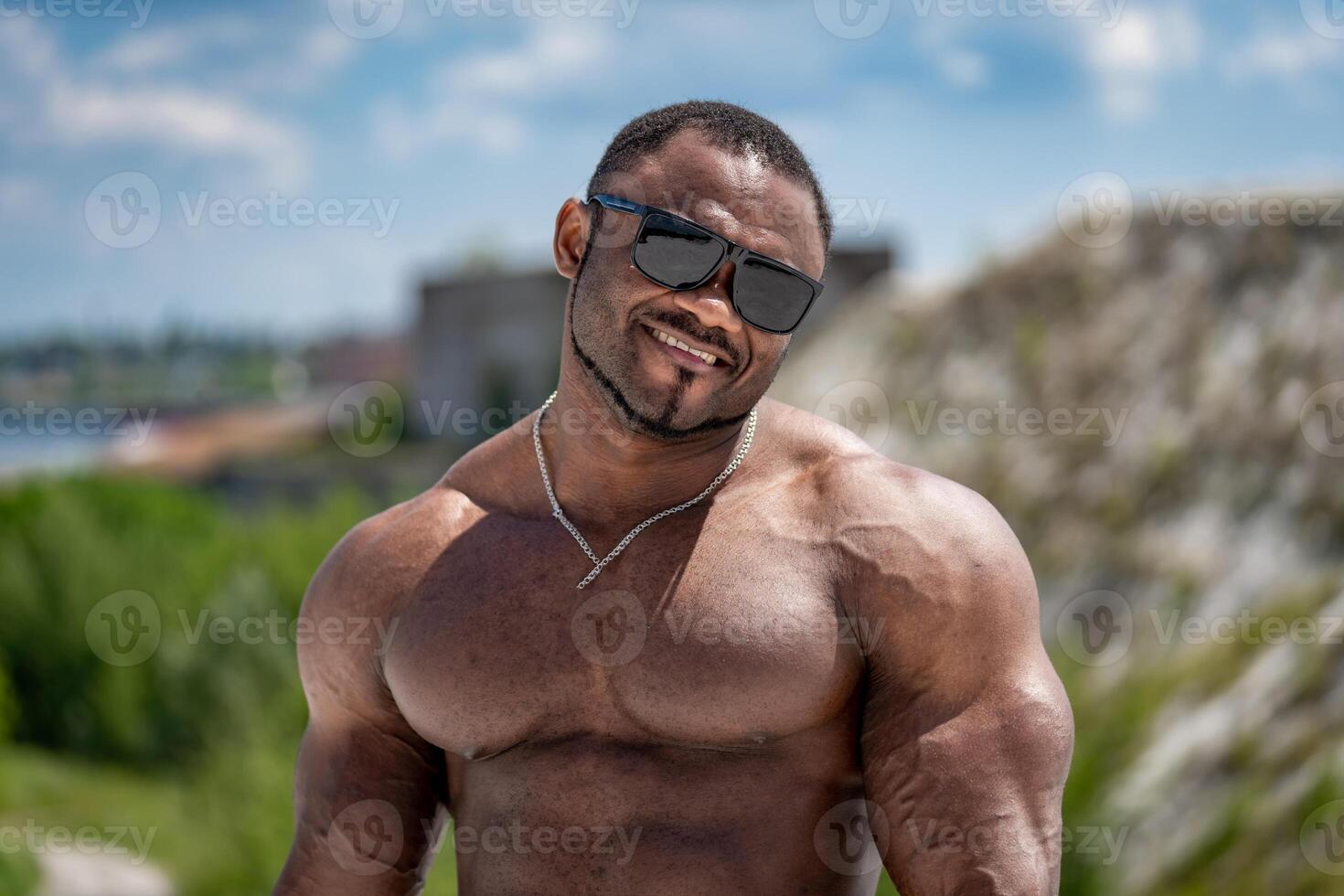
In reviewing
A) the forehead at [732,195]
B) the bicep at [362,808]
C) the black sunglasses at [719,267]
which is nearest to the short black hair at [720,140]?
the forehead at [732,195]

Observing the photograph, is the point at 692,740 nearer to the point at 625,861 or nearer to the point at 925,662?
the point at 625,861

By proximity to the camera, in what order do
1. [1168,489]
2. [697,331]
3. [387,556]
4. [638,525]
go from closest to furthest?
[697,331] < [638,525] < [387,556] < [1168,489]

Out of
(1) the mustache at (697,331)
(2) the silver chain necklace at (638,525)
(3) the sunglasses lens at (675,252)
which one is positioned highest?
(3) the sunglasses lens at (675,252)

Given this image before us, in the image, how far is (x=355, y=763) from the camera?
2447 mm

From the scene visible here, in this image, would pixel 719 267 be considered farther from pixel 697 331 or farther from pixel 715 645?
pixel 715 645

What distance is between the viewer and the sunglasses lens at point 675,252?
2.06 meters

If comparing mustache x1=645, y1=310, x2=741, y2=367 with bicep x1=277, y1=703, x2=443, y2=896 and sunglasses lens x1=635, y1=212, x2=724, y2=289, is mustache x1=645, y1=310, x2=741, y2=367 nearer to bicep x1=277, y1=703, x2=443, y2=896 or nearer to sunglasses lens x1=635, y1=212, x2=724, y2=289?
sunglasses lens x1=635, y1=212, x2=724, y2=289

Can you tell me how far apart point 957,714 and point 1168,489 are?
217 inches

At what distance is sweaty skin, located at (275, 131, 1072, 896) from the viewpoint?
2035 millimetres

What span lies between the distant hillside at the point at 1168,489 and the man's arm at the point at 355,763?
2.89 meters

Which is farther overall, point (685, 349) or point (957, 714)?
point (685, 349)

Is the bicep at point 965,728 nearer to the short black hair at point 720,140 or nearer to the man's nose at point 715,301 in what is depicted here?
the man's nose at point 715,301

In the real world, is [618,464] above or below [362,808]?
above

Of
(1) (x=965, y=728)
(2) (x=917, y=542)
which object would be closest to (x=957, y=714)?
(1) (x=965, y=728)
